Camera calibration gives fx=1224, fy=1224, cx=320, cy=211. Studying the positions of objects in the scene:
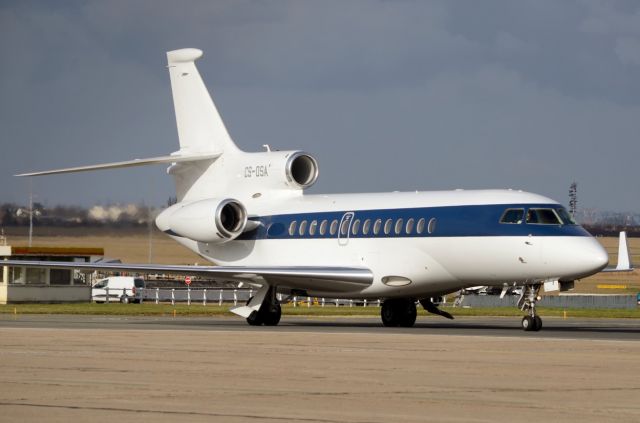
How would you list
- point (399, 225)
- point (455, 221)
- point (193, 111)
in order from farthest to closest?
1. point (193, 111)
2. point (399, 225)
3. point (455, 221)

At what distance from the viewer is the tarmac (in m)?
12.5

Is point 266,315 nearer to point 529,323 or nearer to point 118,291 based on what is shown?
point 529,323

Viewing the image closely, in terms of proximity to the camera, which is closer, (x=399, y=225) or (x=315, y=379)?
(x=315, y=379)

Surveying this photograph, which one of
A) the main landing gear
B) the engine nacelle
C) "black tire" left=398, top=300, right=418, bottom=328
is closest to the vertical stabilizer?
the main landing gear

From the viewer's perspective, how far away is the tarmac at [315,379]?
493 inches

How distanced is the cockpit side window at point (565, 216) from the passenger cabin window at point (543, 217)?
0.41 ft

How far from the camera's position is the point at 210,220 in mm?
36844

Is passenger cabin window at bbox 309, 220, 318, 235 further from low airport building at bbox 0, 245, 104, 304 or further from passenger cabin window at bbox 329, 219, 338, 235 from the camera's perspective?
low airport building at bbox 0, 245, 104, 304

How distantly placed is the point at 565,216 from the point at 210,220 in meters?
11.2

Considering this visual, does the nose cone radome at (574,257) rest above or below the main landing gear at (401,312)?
above

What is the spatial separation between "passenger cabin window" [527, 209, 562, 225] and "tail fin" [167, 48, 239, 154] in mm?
12388

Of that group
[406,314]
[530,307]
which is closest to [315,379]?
[530,307]

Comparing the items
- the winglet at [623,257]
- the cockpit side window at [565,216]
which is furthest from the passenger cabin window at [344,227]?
the winglet at [623,257]

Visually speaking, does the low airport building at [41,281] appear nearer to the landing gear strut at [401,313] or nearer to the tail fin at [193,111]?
the tail fin at [193,111]
